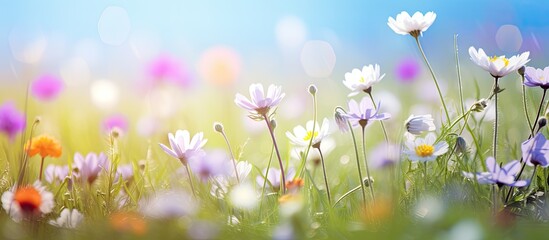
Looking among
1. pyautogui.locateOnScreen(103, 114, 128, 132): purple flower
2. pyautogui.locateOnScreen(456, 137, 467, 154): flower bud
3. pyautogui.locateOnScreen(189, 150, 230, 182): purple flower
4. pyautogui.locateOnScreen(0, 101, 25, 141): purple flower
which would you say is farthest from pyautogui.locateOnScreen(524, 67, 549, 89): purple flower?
pyautogui.locateOnScreen(103, 114, 128, 132): purple flower

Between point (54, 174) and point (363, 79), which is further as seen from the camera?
point (54, 174)

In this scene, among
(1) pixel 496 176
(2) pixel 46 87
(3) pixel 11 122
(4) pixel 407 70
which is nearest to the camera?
(1) pixel 496 176

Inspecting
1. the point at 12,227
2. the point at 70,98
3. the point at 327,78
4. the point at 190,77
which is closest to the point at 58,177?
the point at 12,227

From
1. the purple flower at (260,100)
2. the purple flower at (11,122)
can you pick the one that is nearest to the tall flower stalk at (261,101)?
the purple flower at (260,100)

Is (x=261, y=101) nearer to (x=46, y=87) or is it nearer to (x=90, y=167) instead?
(x=90, y=167)

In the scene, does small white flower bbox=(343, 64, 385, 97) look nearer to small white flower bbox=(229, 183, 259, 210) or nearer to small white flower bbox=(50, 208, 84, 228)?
small white flower bbox=(229, 183, 259, 210)

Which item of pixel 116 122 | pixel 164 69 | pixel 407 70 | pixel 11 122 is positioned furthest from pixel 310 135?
pixel 407 70
